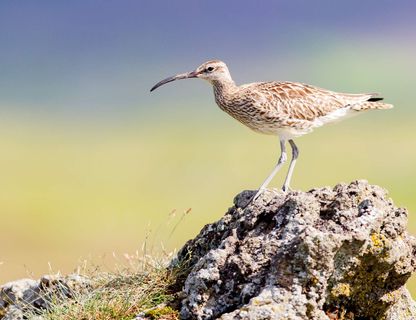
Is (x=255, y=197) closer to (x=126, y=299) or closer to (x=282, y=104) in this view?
(x=126, y=299)

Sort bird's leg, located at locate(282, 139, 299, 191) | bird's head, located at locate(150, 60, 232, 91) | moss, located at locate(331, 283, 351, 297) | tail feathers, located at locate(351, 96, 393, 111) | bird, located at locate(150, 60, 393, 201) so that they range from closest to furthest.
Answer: moss, located at locate(331, 283, 351, 297) < bird's leg, located at locate(282, 139, 299, 191) < bird, located at locate(150, 60, 393, 201) < bird's head, located at locate(150, 60, 232, 91) < tail feathers, located at locate(351, 96, 393, 111)

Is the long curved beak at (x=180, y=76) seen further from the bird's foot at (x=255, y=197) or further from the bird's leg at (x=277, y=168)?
the bird's foot at (x=255, y=197)

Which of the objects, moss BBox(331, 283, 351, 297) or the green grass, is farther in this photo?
the green grass

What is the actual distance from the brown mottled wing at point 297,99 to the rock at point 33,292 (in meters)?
4.13

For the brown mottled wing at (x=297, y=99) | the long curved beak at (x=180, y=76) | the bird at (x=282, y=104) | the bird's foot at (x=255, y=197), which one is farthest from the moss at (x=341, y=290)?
the long curved beak at (x=180, y=76)

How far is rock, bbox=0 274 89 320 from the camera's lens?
Answer: 1023cm

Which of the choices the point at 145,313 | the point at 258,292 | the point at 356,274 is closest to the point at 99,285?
the point at 145,313

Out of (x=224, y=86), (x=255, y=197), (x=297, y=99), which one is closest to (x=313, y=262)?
(x=255, y=197)

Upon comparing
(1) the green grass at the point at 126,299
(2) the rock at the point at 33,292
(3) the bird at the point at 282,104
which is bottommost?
(2) the rock at the point at 33,292

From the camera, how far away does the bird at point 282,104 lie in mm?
11734

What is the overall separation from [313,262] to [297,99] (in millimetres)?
5161

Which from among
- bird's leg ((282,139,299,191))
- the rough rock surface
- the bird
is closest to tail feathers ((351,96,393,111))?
the bird

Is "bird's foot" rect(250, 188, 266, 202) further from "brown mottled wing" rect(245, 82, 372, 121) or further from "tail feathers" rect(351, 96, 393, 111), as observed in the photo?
"tail feathers" rect(351, 96, 393, 111)

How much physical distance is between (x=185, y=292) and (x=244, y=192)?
195cm
